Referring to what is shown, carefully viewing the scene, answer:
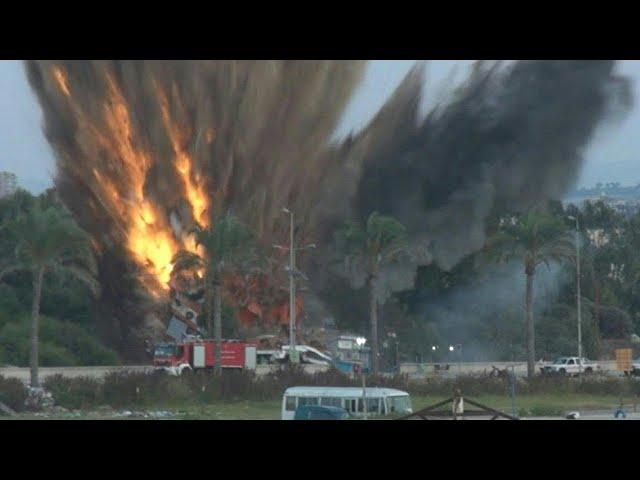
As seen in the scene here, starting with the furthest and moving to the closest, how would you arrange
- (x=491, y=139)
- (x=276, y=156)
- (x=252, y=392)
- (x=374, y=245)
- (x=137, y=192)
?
(x=491, y=139) → (x=276, y=156) → (x=137, y=192) → (x=374, y=245) → (x=252, y=392)

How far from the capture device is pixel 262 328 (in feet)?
142

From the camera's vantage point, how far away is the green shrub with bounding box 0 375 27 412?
1119 inches

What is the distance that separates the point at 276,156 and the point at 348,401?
941 inches

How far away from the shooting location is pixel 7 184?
47031 mm

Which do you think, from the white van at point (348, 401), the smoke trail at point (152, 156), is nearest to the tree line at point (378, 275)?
the smoke trail at point (152, 156)

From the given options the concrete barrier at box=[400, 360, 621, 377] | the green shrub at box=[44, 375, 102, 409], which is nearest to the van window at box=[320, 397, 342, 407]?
the green shrub at box=[44, 375, 102, 409]

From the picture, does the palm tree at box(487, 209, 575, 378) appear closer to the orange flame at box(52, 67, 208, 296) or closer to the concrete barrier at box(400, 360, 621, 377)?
the concrete barrier at box(400, 360, 621, 377)

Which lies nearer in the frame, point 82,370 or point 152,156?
point 82,370

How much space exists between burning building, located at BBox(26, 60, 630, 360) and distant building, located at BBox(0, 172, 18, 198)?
1.94 metres

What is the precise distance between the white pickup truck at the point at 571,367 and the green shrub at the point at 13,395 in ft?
46.8

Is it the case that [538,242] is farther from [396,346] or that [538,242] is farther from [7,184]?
[7,184]

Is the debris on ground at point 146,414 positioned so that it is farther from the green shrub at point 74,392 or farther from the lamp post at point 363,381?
the lamp post at point 363,381

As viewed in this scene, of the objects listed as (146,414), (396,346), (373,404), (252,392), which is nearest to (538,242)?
(396,346)
